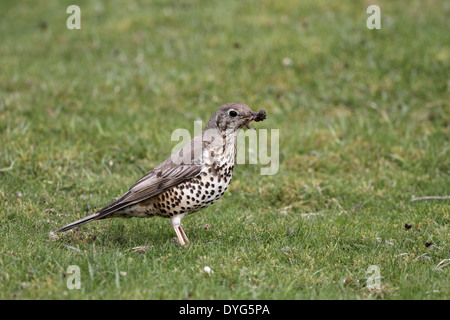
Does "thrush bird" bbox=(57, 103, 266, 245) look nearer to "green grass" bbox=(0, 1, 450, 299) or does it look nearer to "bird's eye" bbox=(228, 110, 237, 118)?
"bird's eye" bbox=(228, 110, 237, 118)

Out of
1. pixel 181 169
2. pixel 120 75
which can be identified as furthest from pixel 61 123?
pixel 181 169

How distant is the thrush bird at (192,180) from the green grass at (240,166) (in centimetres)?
34

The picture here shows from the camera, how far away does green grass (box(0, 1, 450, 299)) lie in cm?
532

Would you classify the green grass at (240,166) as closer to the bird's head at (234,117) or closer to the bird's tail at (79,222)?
the bird's tail at (79,222)

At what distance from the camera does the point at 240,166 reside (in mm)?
8672

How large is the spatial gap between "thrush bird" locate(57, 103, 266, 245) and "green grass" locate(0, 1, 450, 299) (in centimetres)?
34

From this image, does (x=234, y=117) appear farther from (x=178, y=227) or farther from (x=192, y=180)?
(x=178, y=227)

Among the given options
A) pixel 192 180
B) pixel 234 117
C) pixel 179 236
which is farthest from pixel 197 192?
pixel 234 117

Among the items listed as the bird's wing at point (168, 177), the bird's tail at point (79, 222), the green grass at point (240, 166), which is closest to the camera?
the green grass at point (240, 166)

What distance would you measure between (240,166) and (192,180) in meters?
2.75

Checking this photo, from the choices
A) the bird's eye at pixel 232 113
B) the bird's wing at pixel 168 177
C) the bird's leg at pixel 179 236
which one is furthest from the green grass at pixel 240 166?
the bird's eye at pixel 232 113

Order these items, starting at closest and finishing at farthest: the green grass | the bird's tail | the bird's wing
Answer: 1. the green grass
2. the bird's tail
3. the bird's wing

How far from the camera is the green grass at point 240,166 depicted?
532 centimetres

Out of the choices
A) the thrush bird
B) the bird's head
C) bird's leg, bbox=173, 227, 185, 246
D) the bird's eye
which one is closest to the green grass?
bird's leg, bbox=173, 227, 185, 246
